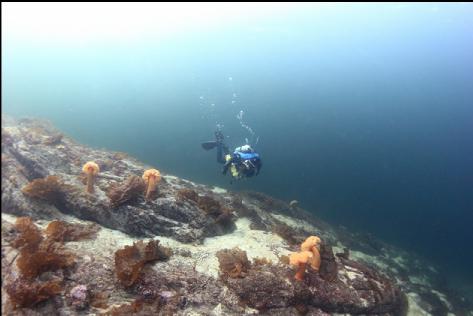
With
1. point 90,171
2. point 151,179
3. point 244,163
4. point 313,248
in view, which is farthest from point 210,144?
point 313,248

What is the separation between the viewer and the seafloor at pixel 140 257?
5.27 metres

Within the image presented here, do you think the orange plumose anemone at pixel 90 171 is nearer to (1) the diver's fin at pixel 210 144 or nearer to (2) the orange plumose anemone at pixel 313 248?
(2) the orange plumose anemone at pixel 313 248

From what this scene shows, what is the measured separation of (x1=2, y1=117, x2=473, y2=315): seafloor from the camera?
5273 millimetres

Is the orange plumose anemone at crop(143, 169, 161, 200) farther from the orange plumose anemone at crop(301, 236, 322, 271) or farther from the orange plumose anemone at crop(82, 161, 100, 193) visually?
the orange plumose anemone at crop(301, 236, 322, 271)

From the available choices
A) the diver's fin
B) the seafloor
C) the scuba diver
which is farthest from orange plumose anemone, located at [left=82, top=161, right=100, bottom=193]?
the diver's fin

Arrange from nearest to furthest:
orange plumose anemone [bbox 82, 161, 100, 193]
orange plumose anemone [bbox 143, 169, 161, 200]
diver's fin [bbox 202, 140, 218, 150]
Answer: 1. orange plumose anemone [bbox 82, 161, 100, 193]
2. orange plumose anemone [bbox 143, 169, 161, 200]
3. diver's fin [bbox 202, 140, 218, 150]

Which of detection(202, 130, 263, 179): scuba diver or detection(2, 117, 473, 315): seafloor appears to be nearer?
detection(2, 117, 473, 315): seafloor

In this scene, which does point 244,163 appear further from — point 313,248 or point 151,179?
point 313,248

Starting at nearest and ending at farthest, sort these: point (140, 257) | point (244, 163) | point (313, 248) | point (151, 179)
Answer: point (140, 257) → point (313, 248) → point (151, 179) → point (244, 163)

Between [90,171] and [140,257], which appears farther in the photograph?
[90,171]

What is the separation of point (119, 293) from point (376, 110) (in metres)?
118

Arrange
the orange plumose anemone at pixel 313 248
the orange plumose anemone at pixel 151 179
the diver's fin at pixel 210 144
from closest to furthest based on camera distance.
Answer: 1. the orange plumose anemone at pixel 313 248
2. the orange plumose anemone at pixel 151 179
3. the diver's fin at pixel 210 144

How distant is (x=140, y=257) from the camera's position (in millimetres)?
6504

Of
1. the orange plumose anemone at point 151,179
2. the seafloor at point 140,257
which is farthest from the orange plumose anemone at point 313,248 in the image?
the orange plumose anemone at point 151,179
